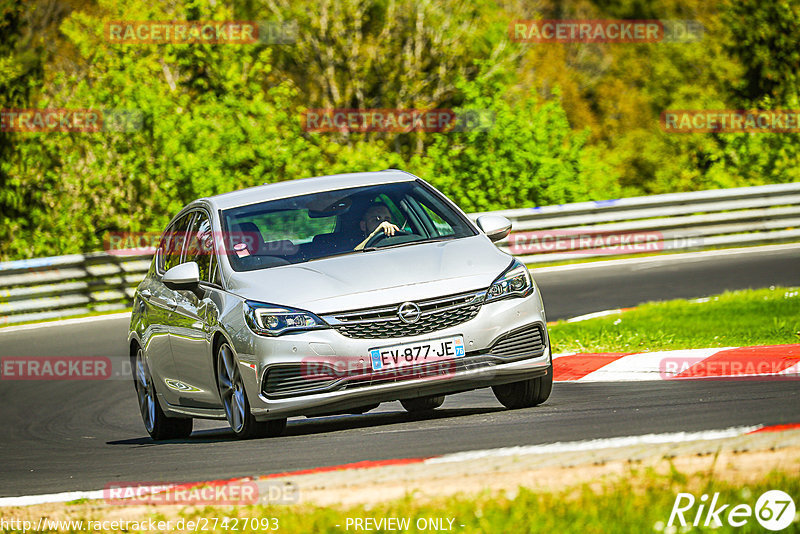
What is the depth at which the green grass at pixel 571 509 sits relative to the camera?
434 centimetres

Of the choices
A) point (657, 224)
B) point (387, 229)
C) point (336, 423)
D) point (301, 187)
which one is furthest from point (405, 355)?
point (657, 224)

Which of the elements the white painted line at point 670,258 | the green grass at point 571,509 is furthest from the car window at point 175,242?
the white painted line at point 670,258

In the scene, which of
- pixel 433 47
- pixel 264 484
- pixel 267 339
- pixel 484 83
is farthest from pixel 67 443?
pixel 433 47

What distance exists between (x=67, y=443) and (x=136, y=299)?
48.2 inches

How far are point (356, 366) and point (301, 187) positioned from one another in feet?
6.93

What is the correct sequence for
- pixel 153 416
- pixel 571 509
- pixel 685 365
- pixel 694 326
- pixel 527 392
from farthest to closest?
pixel 694 326, pixel 153 416, pixel 685 365, pixel 527 392, pixel 571 509

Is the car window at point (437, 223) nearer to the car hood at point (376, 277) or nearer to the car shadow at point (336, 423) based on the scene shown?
the car hood at point (376, 277)

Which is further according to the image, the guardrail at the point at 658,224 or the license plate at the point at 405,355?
the guardrail at the point at 658,224

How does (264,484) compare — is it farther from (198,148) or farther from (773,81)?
(773,81)

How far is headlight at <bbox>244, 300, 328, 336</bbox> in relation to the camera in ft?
24.0

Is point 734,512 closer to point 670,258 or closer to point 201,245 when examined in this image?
point 201,245

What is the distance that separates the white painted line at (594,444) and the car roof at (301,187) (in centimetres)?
328

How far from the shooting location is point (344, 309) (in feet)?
23.9

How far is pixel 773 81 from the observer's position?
3166cm
